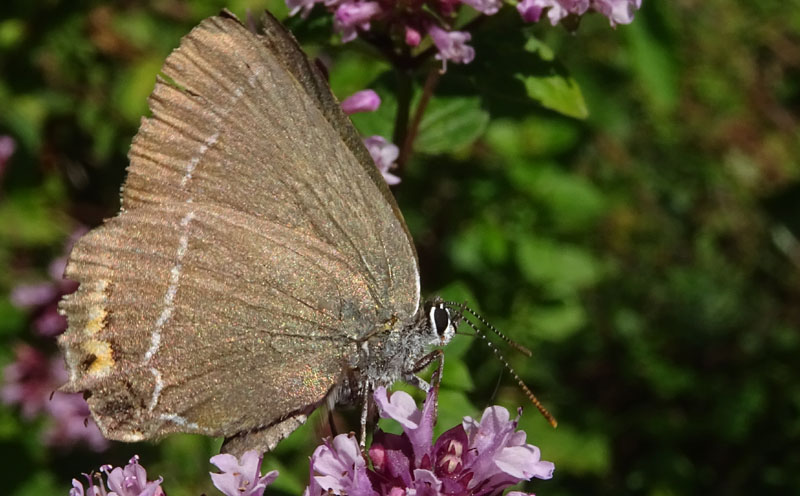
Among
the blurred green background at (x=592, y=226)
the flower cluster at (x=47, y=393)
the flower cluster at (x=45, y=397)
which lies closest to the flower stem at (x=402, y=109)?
the blurred green background at (x=592, y=226)

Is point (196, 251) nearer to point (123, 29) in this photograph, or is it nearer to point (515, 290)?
point (515, 290)

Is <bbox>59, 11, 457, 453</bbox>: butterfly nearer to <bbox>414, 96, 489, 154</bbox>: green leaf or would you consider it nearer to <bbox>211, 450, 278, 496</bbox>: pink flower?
<bbox>211, 450, 278, 496</bbox>: pink flower

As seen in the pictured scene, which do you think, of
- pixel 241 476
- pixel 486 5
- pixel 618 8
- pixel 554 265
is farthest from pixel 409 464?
pixel 554 265

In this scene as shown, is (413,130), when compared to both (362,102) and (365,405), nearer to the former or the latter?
(362,102)

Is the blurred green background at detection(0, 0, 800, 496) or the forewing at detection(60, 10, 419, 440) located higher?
the forewing at detection(60, 10, 419, 440)

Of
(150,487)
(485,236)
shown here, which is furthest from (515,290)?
(150,487)

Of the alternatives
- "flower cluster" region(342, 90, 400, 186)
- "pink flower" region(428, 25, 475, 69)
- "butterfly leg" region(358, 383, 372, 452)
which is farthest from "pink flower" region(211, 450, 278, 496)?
"pink flower" region(428, 25, 475, 69)

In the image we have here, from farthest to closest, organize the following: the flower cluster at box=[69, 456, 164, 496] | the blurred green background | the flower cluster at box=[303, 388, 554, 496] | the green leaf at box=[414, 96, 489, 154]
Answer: the blurred green background
the green leaf at box=[414, 96, 489, 154]
the flower cluster at box=[69, 456, 164, 496]
the flower cluster at box=[303, 388, 554, 496]
